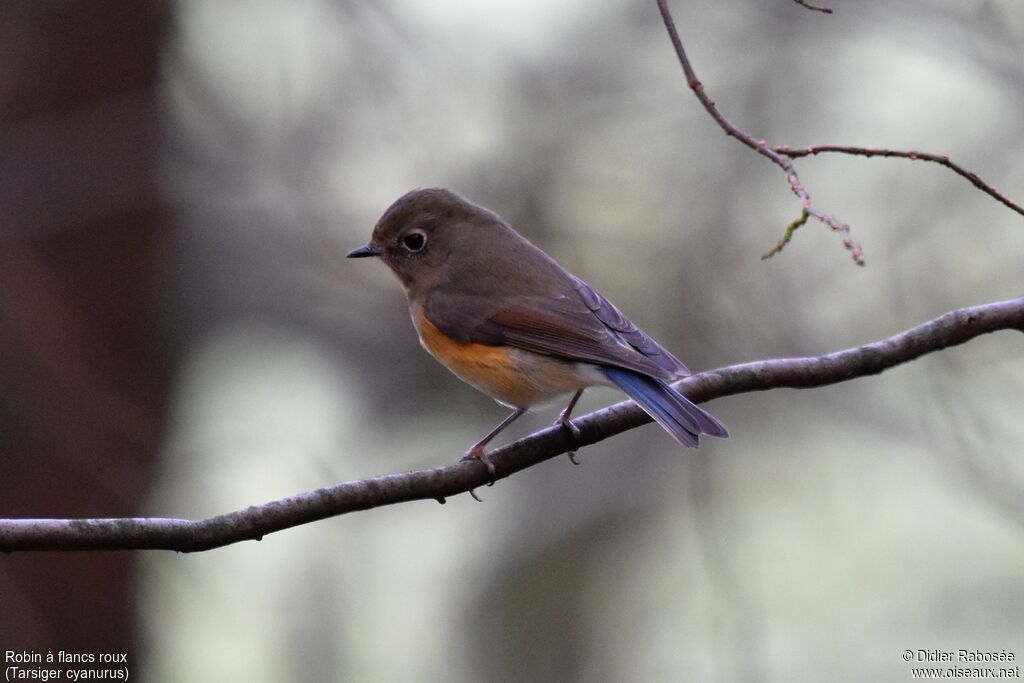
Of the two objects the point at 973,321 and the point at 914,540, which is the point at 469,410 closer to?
the point at 914,540

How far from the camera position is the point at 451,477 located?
3.51 m

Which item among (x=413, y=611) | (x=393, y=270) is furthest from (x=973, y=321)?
(x=413, y=611)

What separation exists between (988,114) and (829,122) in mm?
1162

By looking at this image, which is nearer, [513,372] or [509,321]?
[513,372]

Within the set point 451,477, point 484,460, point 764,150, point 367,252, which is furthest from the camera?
point 367,252

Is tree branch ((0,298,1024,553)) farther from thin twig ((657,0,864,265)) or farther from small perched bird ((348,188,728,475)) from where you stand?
thin twig ((657,0,864,265))

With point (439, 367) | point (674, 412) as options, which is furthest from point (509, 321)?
point (439, 367)

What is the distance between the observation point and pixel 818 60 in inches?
331

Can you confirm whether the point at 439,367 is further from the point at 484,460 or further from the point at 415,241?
the point at 484,460

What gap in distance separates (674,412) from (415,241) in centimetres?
182

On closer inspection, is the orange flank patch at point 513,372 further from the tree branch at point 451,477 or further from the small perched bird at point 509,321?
the tree branch at point 451,477

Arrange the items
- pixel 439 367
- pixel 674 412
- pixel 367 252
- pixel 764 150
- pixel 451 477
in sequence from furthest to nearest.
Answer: pixel 439 367
pixel 367 252
pixel 674 412
pixel 451 477
pixel 764 150

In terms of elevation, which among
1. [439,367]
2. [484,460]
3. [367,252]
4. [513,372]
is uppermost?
[367,252]

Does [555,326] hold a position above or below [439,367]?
above
